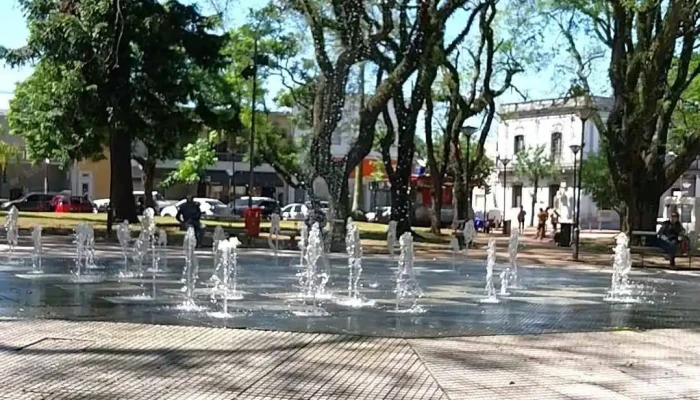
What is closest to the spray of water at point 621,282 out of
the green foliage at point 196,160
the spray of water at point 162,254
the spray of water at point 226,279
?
the spray of water at point 226,279

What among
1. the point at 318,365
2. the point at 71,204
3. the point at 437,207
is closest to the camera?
the point at 318,365

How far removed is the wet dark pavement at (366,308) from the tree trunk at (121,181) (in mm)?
12902

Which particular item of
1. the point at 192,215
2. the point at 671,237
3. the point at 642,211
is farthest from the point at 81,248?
the point at 642,211

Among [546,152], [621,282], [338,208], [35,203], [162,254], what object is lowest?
[621,282]

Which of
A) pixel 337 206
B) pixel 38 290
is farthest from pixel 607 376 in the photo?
pixel 337 206

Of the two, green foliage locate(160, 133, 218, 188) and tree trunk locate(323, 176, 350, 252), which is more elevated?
green foliage locate(160, 133, 218, 188)

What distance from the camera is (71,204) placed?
48.2 m

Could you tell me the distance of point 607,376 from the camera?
727 cm

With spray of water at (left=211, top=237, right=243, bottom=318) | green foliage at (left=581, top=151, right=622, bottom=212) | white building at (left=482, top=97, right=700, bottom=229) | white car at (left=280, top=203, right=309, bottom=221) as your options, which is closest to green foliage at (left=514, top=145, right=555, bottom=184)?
white building at (left=482, top=97, right=700, bottom=229)

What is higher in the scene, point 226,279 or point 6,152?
point 6,152

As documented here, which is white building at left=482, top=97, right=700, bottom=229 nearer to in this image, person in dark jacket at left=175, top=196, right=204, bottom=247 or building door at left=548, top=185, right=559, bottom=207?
building door at left=548, top=185, right=559, bottom=207

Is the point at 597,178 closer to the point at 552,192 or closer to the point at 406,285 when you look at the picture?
the point at 552,192

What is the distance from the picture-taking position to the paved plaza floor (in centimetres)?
659

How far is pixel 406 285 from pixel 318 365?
271 inches
